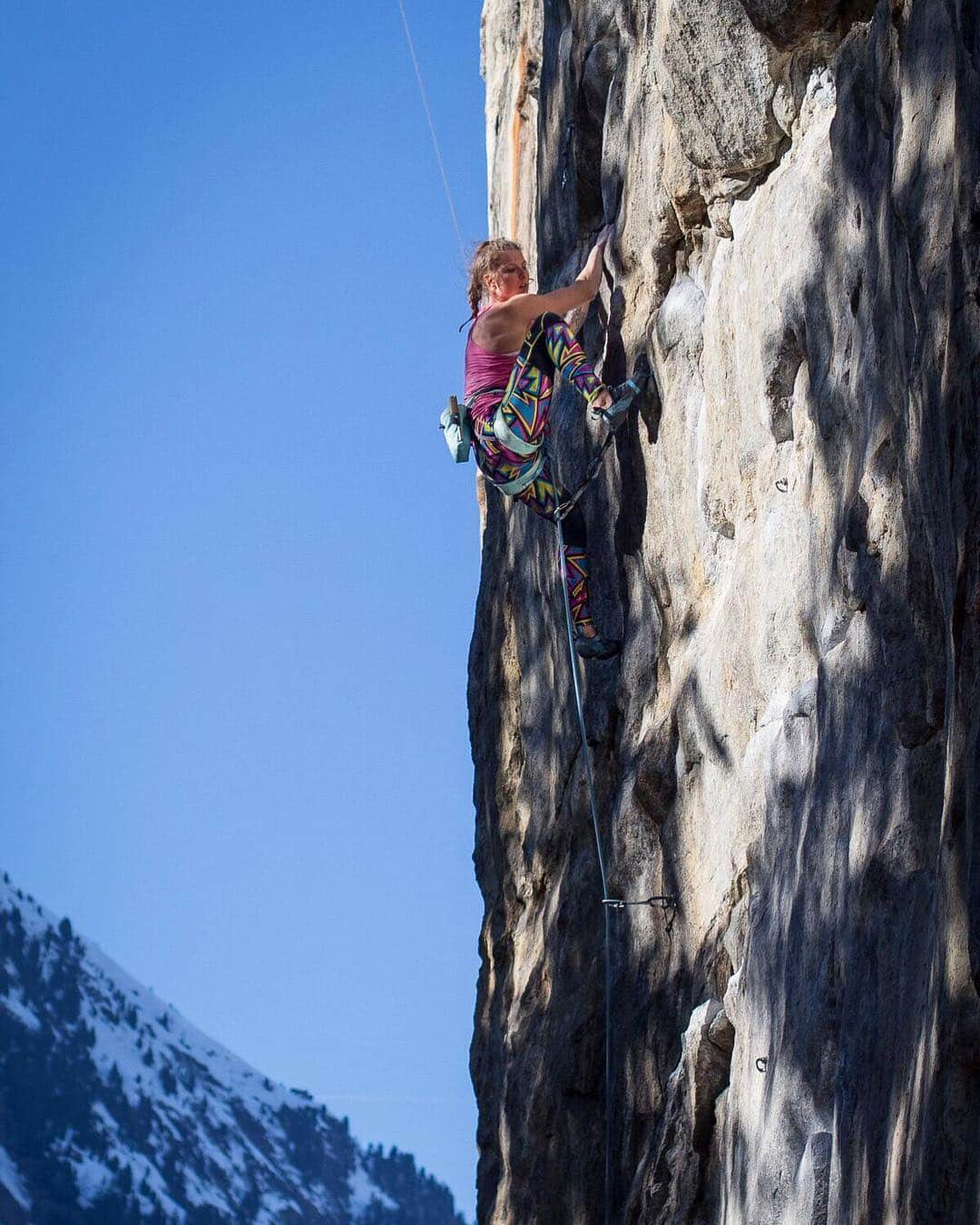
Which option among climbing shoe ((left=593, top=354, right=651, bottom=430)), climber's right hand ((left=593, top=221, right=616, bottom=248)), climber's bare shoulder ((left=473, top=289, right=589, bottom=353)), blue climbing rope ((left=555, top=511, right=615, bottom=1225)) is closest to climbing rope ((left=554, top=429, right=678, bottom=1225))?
blue climbing rope ((left=555, top=511, right=615, bottom=1225))

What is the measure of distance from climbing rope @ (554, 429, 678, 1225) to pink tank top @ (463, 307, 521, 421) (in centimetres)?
58

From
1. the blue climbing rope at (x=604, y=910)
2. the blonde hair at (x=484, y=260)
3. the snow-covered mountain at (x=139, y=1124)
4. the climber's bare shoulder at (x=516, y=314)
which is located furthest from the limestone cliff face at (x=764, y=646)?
the snow-covered mountain at (x=139, y=1124)

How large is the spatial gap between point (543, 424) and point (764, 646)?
97.3 inches

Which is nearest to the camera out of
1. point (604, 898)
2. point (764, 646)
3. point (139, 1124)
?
point (764, 646)

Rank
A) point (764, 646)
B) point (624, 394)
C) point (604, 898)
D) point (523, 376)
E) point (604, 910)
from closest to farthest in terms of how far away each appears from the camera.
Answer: point (764, 646), point (624, 394), point (604, 898), point (604, 910), point (523, 376)

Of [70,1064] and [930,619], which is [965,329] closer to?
[930,619]

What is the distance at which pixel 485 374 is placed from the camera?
8359 mm

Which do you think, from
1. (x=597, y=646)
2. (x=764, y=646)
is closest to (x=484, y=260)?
(x=597, y=646)

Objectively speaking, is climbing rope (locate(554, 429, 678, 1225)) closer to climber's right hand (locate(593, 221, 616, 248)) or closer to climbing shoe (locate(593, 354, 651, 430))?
climbing shoe (locate(593, 354, 651, 430))

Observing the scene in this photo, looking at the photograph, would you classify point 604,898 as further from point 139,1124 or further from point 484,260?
point 139,1124

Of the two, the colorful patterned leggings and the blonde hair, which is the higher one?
the blonde hair

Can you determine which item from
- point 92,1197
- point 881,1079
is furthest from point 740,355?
point 92,1197

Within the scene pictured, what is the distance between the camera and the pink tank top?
830 centimetres

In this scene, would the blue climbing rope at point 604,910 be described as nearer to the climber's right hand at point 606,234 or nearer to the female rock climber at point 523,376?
the female rock climber at point 523,376
